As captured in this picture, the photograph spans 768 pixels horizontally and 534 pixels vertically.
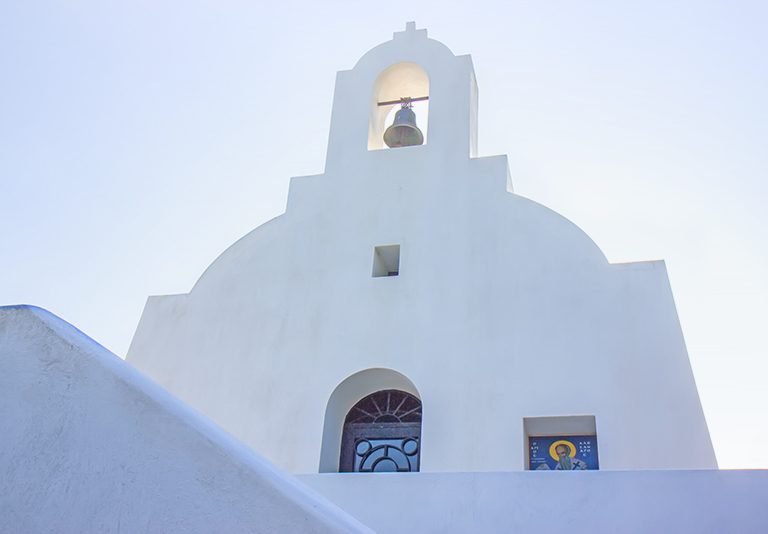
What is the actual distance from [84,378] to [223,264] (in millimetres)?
5814

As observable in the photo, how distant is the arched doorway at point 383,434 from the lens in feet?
23.4

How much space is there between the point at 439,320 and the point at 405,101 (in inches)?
140

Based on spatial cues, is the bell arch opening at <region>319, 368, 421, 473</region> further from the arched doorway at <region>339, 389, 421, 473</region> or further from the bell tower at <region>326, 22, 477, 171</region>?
the bell tower at <region>326, 22, 477, 171</region>

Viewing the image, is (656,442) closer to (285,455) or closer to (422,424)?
(422,424)

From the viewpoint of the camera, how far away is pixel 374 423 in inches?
291

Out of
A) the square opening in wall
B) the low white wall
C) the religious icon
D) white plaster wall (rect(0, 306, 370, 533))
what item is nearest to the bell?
the square opening in wall

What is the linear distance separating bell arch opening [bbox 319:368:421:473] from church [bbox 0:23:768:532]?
0.02 meters

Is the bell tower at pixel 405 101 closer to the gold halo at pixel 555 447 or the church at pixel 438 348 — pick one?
the church at pixel 438 348

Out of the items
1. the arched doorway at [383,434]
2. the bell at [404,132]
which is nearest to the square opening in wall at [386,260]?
the arched doorway at [383,434]

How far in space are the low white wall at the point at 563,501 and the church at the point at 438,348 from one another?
0.5 inches

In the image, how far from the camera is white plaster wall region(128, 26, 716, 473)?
21.5 ft

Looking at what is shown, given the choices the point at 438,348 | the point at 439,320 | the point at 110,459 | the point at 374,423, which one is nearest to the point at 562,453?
the point at 438,348

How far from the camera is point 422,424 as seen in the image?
6762 mm

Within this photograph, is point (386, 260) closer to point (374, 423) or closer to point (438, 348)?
point (438, 348)
